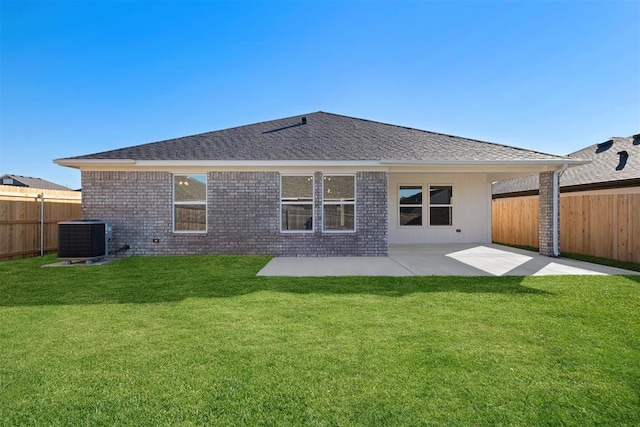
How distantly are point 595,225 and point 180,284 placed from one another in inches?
487

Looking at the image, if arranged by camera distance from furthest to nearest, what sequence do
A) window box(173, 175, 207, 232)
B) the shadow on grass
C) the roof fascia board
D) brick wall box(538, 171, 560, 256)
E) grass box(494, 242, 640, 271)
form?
1. window box(173, 175, 207, 232)
2. brick wall box(538, 171, 560, 256)
3. the roof fascia board
4. grass box(494, 242, 640, 271)
5. the shadow on grass

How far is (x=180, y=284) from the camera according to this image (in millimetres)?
6164

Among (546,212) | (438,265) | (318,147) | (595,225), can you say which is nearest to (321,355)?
(438,265)

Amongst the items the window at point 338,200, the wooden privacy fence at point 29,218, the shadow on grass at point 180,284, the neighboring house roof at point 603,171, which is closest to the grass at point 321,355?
the shadow on grass at point 180,284

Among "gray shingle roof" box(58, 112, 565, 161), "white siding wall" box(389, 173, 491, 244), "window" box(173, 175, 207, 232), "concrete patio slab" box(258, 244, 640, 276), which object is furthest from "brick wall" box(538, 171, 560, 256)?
"window" box(173, 175, 207, 232)

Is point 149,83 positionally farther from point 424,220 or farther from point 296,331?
point 296,331

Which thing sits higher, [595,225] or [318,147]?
[318,147]

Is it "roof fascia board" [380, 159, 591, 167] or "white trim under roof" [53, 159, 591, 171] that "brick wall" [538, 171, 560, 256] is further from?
"roof fascia board" [380, 159, 591, 167]

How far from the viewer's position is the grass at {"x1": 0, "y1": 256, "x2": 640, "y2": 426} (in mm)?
2236

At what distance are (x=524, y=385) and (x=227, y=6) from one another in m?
13.7

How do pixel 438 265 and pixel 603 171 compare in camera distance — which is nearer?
pixel 438 265

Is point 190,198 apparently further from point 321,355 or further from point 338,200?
point 321,355

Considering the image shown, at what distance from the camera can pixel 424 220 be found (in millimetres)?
13445

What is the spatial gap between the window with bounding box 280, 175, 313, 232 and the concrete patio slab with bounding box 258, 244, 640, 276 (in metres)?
1.13
